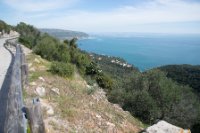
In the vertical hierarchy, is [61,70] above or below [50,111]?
above

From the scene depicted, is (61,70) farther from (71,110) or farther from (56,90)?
(71,110)

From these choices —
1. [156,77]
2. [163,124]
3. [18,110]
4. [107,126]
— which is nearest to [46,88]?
[107,126]

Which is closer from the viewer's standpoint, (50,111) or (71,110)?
(50,111)

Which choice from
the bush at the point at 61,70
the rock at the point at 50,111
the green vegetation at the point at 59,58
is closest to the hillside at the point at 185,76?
the green vegetation at the point at 59,58

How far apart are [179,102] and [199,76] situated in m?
55.5

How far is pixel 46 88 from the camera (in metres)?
10.5

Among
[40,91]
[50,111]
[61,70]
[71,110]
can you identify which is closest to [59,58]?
[61,70]

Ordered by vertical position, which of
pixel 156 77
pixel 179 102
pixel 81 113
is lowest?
pixel 179 102

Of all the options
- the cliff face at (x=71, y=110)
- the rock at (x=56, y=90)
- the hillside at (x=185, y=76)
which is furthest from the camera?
the hillside at (x=185, y=76)

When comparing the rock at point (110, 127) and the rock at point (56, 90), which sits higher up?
the rock at point (56, 90)

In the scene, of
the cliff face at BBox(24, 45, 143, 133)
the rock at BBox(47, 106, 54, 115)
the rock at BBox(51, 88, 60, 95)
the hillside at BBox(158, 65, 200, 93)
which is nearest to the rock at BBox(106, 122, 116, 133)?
the cliff face at BBox(24, 45, 143, 133)

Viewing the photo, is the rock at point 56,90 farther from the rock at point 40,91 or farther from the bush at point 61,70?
the bush at point 61,70

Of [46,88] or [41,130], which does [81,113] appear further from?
[41,130]

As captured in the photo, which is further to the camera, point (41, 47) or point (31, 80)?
point (41, 47)
